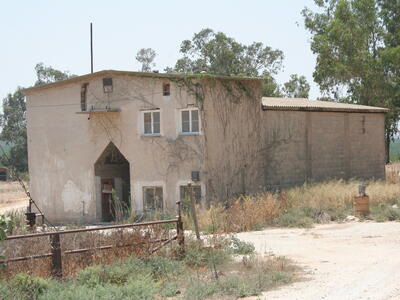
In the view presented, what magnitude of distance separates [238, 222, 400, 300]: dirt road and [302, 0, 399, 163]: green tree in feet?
81.4

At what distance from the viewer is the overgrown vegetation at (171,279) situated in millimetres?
9273

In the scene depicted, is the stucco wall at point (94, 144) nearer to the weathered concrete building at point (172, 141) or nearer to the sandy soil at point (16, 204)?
the weathered concrete building at point (172, 141)

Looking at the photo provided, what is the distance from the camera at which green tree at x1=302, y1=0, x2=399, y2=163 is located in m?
41.3

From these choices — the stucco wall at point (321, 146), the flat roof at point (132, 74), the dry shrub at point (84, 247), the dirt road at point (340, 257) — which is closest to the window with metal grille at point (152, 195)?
the stucco wall at point (321, 146)

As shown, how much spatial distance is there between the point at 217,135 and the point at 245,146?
4.51 feet

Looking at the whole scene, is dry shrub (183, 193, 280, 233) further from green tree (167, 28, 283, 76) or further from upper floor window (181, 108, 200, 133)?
green tree (167, 28, 283, 76)

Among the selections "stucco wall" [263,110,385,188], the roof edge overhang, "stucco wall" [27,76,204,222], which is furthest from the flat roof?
"stucco wall" [263,110,385,188]


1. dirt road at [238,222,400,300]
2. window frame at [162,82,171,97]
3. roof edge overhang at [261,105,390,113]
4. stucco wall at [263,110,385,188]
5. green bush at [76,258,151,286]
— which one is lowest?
dirt road at [238,222,400,300]

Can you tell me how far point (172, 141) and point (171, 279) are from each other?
1270cm

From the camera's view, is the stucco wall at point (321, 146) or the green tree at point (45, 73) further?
the green tree at point (45, 73)

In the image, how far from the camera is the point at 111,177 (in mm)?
26422

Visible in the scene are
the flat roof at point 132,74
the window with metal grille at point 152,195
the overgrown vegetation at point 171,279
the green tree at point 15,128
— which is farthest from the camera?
the green tree at point 15,128

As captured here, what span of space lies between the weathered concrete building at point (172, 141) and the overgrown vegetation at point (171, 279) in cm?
1006

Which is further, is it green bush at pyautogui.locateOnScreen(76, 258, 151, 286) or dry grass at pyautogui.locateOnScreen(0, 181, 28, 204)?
dry grass at pyautogui.locateOnScreen(0, 181, 28, 204)
